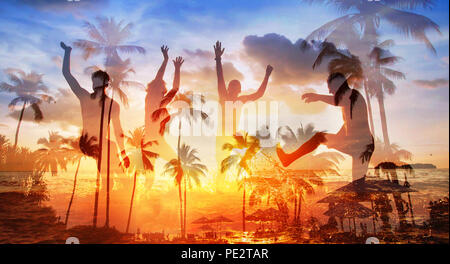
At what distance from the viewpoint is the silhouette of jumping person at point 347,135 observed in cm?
840

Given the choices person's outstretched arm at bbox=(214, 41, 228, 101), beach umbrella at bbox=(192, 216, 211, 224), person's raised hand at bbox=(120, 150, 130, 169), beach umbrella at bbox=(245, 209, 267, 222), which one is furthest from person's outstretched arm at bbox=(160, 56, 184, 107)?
beach umbrella at bbox=(245, 209, 267, 222)

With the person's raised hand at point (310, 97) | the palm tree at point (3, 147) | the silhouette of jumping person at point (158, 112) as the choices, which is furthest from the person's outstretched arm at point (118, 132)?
the person's raised hand at point (310, 97)

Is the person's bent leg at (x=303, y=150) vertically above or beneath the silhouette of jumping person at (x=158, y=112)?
beneath

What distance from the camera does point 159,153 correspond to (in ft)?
29.9

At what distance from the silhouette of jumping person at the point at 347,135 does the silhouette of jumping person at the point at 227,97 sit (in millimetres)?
1496

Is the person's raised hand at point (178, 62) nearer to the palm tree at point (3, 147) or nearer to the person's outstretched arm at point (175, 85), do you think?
the person's outstretched arm at point (175, 85)

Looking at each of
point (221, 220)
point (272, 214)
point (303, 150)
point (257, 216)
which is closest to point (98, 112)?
point (221, 220)

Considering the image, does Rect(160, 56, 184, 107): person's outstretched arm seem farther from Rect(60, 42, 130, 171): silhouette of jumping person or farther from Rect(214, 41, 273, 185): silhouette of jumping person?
Rect(60, 42, 130, 171): silhouette of jumping person

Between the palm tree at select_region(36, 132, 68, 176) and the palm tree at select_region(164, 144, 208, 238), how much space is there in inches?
132

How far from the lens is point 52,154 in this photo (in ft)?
27.4

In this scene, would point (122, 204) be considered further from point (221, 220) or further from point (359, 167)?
point (359, 167)

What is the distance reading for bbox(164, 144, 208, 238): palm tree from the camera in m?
8.57
